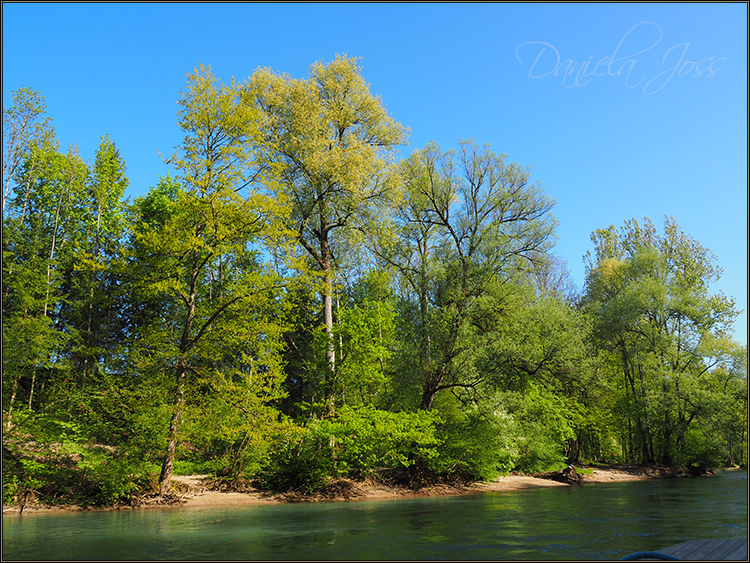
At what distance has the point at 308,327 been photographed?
30.9 meters

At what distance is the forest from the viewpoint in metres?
20.3

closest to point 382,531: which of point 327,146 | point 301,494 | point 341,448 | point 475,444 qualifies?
point 301,494

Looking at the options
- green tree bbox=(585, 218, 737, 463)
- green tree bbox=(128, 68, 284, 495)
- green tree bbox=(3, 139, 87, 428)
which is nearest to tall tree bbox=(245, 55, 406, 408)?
green tree bbox=(128, 68, 284, 495)

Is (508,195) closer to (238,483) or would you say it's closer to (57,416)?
(238,483)

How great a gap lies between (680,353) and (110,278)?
41261 mm

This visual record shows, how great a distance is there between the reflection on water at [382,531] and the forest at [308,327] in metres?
3.52

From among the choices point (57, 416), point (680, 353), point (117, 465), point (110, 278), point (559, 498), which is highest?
point (110, 278)

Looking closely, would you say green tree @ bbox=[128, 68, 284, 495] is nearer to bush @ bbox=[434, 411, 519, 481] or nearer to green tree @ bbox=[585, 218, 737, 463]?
bush @ bbox=[434, 411, 519, 481]

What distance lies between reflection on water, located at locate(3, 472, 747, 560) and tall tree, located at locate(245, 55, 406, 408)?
11742mm

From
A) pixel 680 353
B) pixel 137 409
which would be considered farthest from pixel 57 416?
pixel 680 353

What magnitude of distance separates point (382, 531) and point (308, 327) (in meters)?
18.5

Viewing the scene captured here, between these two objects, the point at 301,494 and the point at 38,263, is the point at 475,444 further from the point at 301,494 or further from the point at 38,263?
the point at 38,263

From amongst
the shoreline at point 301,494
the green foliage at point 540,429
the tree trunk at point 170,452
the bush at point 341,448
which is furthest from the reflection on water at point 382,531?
the green foliage at point 540,429

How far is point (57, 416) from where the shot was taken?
18.9 m
